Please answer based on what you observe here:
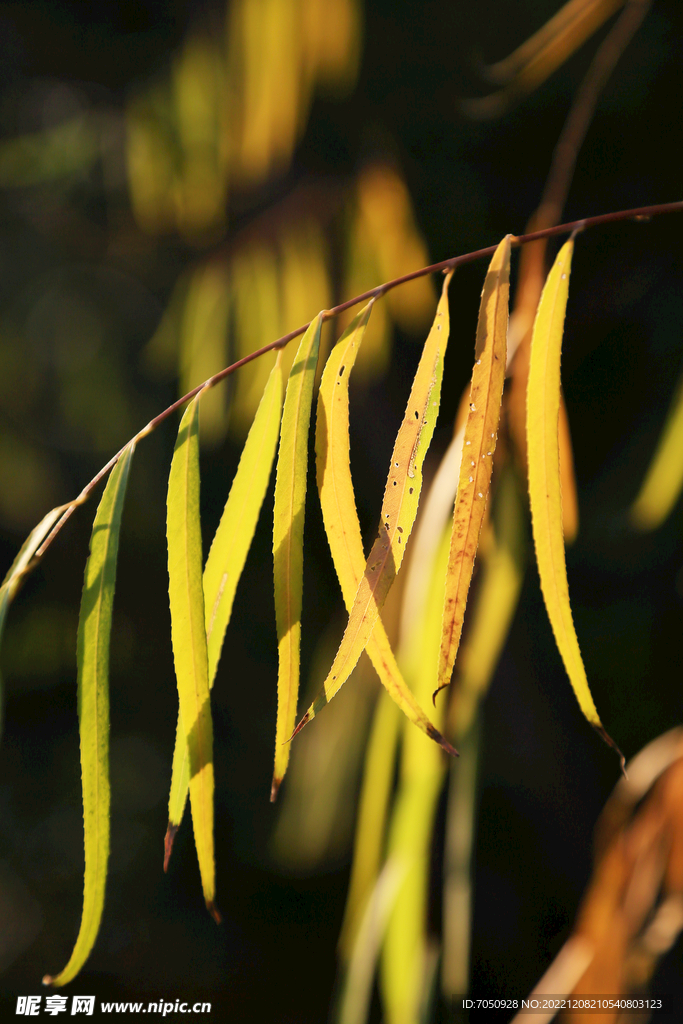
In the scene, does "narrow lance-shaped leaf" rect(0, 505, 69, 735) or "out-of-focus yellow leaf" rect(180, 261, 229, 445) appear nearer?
"narrow lance-shaped leaf" rect(0, 505, 69, 735)

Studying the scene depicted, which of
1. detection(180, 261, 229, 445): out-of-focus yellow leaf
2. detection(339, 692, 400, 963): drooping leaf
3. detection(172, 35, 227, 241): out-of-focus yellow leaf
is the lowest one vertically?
detection(339, 692, 400, 963): drooping leaf

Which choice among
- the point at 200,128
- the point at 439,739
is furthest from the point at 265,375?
the point at 439,739

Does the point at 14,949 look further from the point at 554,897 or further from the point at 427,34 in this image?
the point at 427,34

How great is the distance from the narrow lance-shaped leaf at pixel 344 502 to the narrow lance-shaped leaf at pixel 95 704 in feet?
0.25

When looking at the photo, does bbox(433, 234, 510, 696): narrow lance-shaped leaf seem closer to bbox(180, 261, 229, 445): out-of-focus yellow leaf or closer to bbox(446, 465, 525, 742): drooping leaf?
bbox(446, 465, 525, 742): drooping leaf

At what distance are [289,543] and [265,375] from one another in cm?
55

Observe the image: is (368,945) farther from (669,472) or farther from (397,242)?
(397,242)

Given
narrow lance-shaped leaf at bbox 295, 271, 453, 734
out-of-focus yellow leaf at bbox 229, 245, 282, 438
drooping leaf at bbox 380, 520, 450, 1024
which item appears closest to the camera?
narrow lance-shaped leaf at bbox 295, 271, 453, 734

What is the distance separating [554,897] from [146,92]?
1.47 m

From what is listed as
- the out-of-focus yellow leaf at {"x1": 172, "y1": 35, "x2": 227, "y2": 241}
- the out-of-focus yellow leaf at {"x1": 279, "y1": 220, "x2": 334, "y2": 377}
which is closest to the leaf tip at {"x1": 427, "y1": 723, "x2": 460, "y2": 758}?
the out-of-focus yellow leaf at {"x1": 279, "y1": 220, "x2": 334, "y2": 377}

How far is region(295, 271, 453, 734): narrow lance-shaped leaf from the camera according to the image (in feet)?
0.63

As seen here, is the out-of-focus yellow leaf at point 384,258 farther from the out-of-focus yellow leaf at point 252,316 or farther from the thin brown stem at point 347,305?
the thin brown stem at point 347,305

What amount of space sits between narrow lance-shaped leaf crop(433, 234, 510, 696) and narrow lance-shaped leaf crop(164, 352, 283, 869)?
0.08 metres

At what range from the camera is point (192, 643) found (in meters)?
0.22
